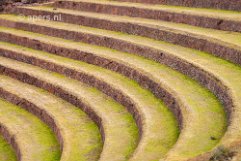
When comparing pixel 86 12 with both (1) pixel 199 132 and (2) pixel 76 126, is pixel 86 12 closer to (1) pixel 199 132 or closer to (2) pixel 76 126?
(2) pixel 76 126

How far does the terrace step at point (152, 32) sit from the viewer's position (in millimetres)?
13125

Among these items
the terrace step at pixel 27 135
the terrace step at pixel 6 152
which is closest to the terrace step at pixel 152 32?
the terrace step at pixel 27 135

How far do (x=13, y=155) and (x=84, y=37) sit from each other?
620 centimetres

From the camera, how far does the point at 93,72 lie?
14727 mm

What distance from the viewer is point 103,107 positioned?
12.7 metres

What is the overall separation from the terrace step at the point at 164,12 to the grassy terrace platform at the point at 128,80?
0.14 ft

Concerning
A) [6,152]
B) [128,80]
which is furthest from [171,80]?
[6,152]

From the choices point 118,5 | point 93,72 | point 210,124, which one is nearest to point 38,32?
point 118,5

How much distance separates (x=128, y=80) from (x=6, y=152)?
4177 millimetres

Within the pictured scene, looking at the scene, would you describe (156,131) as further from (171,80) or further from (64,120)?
(64,120)

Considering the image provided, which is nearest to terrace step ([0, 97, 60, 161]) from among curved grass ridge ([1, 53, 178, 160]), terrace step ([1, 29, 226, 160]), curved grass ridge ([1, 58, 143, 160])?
curved grass ridge ([1, 58, 143, 160])

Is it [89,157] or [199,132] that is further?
[89,157]

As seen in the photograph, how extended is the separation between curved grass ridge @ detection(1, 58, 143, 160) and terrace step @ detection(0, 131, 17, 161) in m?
2.30

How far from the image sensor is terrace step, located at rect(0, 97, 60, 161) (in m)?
11.8
